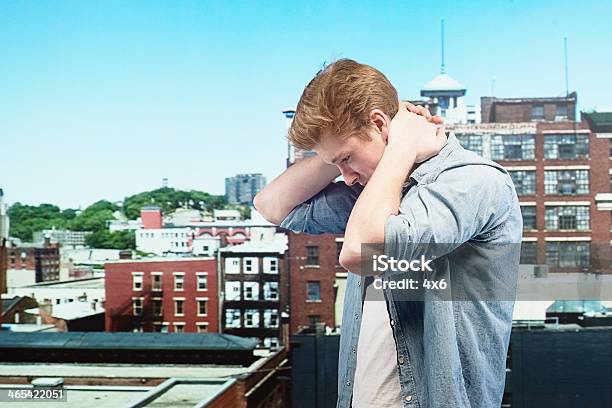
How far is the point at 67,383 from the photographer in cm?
270

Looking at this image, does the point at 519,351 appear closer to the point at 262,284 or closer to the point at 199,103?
the point at 262,284

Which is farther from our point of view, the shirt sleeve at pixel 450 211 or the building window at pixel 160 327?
the building window at pixel 160 327

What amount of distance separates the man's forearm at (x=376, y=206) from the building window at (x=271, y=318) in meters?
1.96

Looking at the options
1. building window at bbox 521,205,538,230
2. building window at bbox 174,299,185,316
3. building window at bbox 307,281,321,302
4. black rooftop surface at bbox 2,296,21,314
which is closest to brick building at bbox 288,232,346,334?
building window at bbox 307,281,321,302

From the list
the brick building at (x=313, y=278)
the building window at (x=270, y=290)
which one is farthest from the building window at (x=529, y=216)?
the building window at (x=270, y=290)

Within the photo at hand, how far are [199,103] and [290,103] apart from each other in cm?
32

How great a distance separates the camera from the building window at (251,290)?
2871mm

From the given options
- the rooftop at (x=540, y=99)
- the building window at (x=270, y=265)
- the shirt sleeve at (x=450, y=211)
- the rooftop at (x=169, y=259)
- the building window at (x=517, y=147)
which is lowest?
the building window at (x=270, y=265)

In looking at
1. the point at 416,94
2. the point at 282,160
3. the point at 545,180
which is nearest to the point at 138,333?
the point at 282,160

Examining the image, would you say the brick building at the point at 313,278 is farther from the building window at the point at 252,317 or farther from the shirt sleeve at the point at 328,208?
the shirt sleeve at the point at 328,208

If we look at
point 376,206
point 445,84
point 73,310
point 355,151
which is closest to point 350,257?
point 376,206

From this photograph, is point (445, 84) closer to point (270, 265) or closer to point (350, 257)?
point (270, 265)

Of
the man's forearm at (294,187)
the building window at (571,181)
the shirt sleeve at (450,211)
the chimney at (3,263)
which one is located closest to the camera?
the shirt sleeve at (450,211)

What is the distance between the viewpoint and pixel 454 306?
96cm
